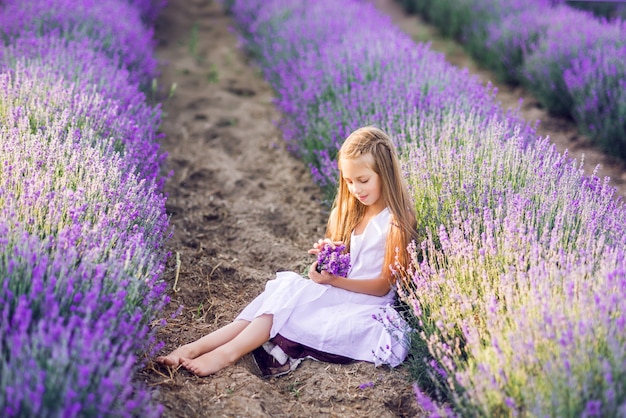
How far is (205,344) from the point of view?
105 inches

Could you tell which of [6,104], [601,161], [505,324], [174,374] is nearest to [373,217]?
[505,324]

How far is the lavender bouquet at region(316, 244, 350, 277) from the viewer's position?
273 centimetres

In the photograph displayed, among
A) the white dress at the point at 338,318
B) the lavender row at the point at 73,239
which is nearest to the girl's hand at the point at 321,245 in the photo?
the white dress at the point at 338,318

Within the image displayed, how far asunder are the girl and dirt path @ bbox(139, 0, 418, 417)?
0.24 feet

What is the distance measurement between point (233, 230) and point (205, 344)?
4.45 ft

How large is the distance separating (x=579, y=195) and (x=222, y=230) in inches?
80.6

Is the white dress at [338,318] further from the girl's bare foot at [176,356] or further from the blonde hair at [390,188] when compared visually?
the girl's bare foot at [176,356]

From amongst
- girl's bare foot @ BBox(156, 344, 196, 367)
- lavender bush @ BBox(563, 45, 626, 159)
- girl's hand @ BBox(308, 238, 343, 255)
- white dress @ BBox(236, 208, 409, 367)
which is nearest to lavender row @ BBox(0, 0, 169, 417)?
girl's bare foot @ BBox(156, 344, 196, 367)

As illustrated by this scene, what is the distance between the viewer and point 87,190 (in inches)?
104

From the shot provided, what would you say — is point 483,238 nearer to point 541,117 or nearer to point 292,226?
point 292,226

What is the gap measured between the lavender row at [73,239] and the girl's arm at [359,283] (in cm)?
65

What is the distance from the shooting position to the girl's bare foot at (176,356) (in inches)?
100

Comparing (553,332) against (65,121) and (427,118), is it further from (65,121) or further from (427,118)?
(65,121)

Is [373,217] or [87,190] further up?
A: [373,217]
